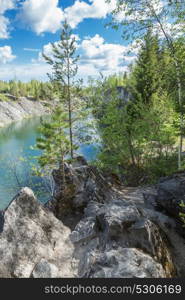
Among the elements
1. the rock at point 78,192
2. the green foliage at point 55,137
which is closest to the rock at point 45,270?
the rock at point 78,192

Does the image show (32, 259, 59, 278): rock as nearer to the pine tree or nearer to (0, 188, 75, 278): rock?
(0, 188, 75, 278): rock

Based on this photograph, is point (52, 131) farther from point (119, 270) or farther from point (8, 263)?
point (119, 270)

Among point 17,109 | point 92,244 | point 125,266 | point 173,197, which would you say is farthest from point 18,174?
point 17,109

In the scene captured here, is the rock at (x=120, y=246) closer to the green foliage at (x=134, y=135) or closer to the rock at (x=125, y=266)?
the rock at (x=125, y=266)

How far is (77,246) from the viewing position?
662cm

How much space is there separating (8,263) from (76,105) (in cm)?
1261

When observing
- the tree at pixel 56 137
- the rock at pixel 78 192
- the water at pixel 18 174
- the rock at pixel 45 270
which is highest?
the tree at pixel 56 137

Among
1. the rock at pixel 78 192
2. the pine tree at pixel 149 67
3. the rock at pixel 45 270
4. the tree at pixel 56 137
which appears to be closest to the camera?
the rock at pixel 45 270

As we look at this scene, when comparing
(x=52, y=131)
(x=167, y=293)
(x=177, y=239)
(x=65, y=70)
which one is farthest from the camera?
(x=65, y=70)

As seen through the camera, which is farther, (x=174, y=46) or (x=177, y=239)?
(x=174, y=46)

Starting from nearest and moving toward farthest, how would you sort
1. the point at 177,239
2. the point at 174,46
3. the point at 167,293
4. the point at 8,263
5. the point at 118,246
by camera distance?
the point at 167,293
the point at 8,263
the point at 118,246
the point at 177,239
the point at 174,46

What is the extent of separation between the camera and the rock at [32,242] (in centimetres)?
538

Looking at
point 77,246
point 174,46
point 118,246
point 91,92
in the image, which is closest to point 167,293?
point 118,246

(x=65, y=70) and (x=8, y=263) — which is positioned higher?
(x=65, y=70)
